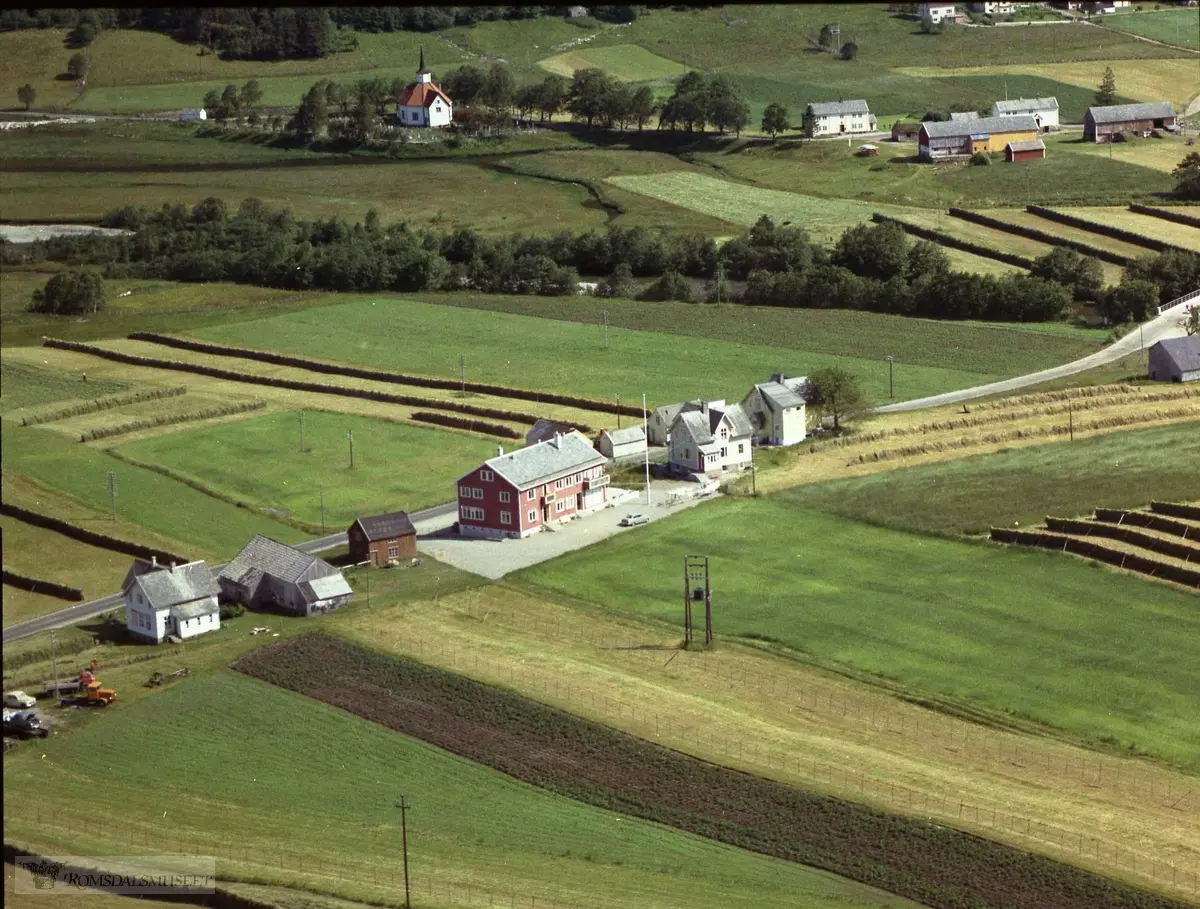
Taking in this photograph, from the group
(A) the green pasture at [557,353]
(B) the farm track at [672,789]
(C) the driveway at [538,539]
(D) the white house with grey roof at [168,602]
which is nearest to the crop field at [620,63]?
(A) the green pasture at [557,353]

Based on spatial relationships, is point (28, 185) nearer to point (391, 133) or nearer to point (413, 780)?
point (391, 133)

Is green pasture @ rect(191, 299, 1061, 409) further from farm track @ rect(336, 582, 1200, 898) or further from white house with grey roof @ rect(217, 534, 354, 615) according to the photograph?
farm track @ rect(336, 582, 1200, 898)

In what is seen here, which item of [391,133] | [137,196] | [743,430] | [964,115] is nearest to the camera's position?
[743,430]

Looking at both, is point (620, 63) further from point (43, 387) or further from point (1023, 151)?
point (43, 387)

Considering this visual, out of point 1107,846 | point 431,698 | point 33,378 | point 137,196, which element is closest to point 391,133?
point 137,196

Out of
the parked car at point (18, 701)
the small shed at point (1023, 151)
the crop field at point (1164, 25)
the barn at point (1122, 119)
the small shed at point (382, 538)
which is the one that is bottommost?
the parked car at point (18, 701)

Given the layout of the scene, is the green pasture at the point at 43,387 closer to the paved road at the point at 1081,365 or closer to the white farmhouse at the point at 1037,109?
the paved road at the point at 1081,365

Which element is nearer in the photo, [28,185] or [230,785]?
[230,785]
